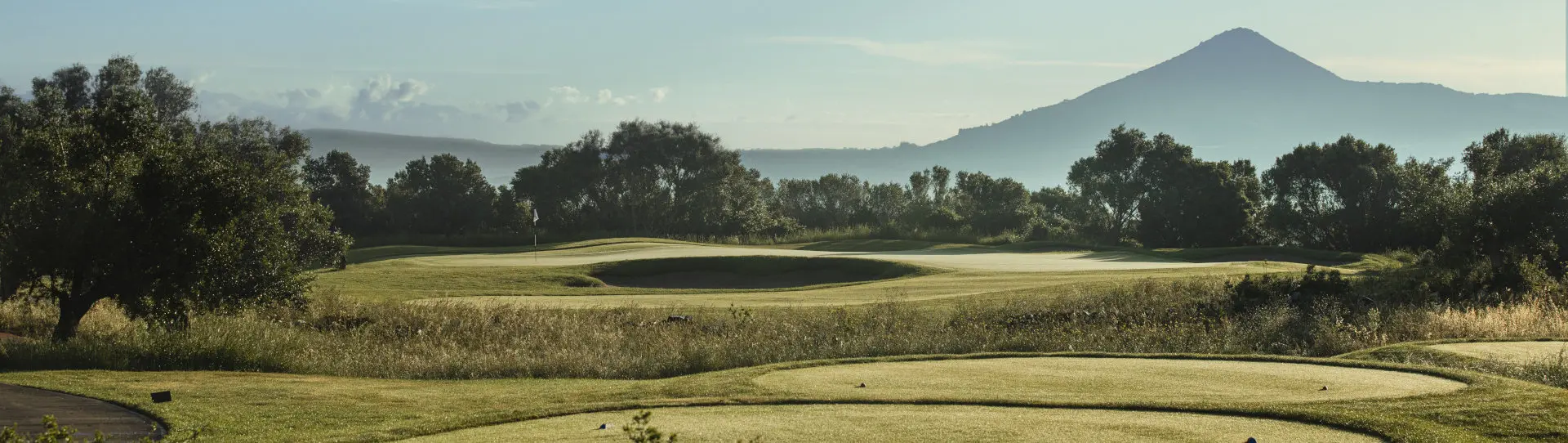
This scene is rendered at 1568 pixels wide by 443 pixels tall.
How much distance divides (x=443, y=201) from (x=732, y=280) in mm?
36144

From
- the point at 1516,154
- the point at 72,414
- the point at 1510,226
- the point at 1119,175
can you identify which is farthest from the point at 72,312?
the point at 1119,175

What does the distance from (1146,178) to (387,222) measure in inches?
1709

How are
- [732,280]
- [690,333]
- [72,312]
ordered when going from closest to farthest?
[72,312]
[690,333]
[732,280]

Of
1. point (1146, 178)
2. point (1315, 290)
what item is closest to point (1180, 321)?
point (1315, 290)

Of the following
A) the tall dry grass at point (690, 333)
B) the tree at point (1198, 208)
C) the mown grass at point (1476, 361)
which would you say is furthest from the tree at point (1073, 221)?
the mown grass at point (1476, 361)

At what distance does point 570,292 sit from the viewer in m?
29.5

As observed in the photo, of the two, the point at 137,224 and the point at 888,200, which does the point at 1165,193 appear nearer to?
the point at 888,200

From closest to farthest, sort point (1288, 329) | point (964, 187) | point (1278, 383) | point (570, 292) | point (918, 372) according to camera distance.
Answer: point (1278, 383)
point (918, 372)
point (1288, 329)
point (570, 292)
point (964, 187)

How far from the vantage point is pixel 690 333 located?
19375mm

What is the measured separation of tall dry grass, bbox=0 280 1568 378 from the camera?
15.2m

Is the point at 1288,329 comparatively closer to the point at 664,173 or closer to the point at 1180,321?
the point at 1180,321

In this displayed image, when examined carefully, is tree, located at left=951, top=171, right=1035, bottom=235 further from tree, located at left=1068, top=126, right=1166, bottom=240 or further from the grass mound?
the grass mound

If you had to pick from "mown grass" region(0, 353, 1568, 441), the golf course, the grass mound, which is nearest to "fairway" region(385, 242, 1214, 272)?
the grass mound

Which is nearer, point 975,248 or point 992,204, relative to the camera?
point 975,248
